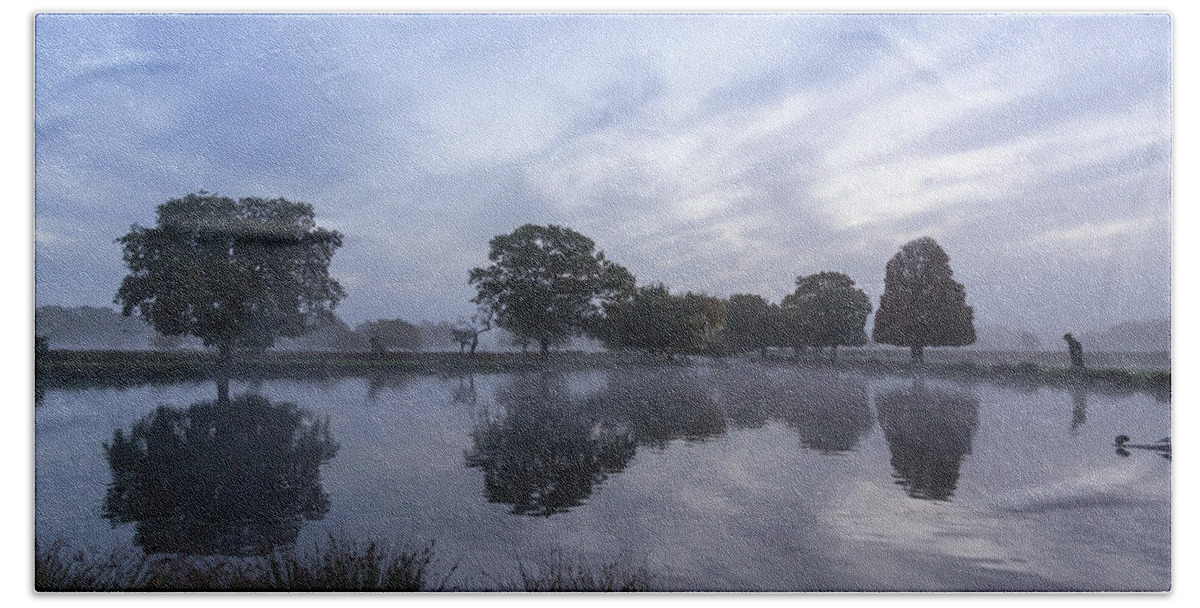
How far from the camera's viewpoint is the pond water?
363cm

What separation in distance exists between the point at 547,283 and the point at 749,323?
102 centimetres

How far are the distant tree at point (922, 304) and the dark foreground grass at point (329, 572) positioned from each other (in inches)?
67.7

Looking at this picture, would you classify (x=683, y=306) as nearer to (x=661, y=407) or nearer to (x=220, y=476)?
(x=661, y=407)

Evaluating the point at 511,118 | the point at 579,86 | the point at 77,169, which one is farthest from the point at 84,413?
the point at 579,86

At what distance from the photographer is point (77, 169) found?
12.8ft

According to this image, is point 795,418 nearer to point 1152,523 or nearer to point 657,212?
point 657,212

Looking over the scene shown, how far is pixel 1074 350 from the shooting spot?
12.4 feet

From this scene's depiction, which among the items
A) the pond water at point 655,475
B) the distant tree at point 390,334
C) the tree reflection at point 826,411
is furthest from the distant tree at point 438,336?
the tree reflection at point 826,411

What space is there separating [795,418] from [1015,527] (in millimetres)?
1069

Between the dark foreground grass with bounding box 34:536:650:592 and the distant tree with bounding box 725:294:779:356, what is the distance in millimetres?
1189

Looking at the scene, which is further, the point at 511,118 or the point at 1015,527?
the point at 511,118

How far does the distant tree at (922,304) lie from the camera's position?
388cm

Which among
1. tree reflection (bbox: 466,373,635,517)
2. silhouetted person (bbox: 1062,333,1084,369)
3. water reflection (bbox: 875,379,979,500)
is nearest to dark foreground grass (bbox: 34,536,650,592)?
tree reflection (bbox: 466,373,635,517)

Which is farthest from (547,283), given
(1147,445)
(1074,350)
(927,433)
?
(1147,445)
